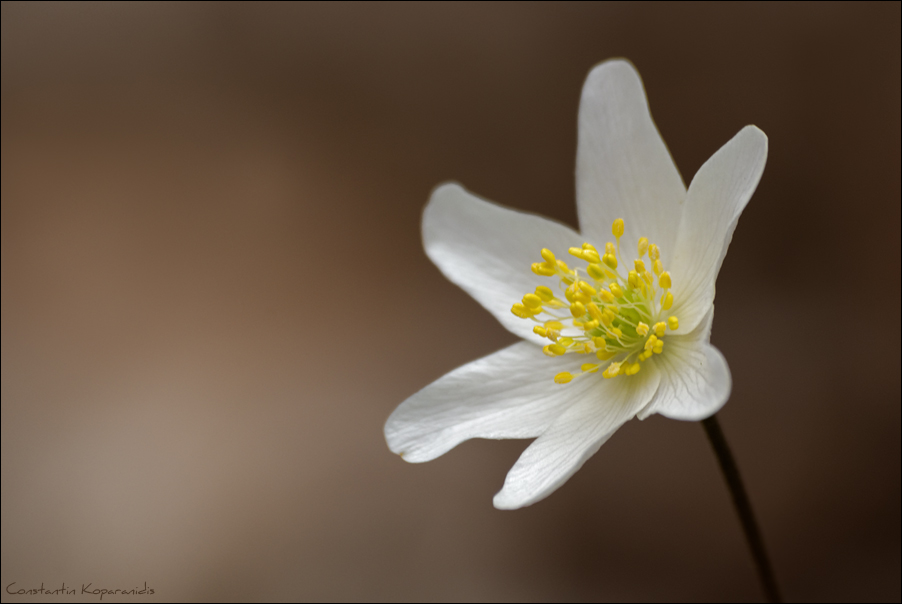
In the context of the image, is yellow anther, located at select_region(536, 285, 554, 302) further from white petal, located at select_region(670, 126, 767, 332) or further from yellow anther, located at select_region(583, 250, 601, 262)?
white petal, located at select_region(670, 126, 767, 332)

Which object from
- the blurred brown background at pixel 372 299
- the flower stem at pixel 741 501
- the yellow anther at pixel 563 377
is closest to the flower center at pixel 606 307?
the yellow anther at pixel 563 377

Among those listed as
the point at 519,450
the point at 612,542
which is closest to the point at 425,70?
the point at 519,450

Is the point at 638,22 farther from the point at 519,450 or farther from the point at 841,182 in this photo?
the point at 519,450

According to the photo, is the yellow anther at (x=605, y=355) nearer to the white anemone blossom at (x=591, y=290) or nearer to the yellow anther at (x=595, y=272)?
the white anemone blossom at (x=591, y=290)

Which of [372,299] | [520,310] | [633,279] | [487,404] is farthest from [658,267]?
[372,299]

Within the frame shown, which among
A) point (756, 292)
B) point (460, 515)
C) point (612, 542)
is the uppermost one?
point (756, 292)

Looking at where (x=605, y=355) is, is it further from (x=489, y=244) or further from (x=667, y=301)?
(x=489, y=244)

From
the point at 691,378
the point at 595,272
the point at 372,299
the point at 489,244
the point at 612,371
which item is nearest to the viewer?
the point at 691,378
